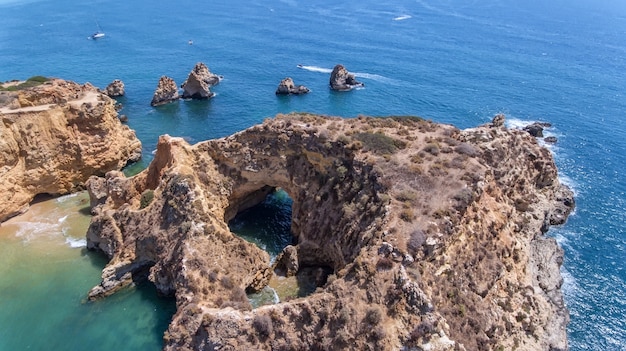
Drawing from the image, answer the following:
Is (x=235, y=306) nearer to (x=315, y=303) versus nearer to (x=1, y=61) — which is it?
(x=315, y=303)

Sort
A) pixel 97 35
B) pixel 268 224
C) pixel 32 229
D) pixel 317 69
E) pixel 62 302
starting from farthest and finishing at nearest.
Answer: pixel 97 35 → pixel 317 69 → pixel 268 224 → pixel 32 229 → pixel 62 302

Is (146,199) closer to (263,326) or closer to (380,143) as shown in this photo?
(263,326)

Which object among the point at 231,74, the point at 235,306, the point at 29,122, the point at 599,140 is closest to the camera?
the point at 235,306

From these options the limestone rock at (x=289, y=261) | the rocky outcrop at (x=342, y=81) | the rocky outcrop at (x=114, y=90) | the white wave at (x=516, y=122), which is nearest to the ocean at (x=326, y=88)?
the white wave at (x=516, y=122)

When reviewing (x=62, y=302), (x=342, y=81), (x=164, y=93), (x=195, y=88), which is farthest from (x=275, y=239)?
(x=342, y=81)

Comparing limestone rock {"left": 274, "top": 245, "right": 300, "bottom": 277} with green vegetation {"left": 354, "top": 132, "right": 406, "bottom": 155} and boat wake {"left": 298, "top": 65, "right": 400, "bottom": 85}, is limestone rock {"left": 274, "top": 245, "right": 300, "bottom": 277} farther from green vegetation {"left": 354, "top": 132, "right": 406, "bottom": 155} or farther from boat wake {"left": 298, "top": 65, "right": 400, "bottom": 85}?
boat wake {"left": 298, "top": 65, "right": 400, "bottom": 85}

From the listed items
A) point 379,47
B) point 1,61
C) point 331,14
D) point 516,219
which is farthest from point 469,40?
point 1,61

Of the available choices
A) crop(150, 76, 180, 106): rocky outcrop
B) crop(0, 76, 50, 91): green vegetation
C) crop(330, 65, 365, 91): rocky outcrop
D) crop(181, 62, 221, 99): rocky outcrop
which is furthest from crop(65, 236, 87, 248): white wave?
crop(330, 65, 365, 91): rocky outcrop
